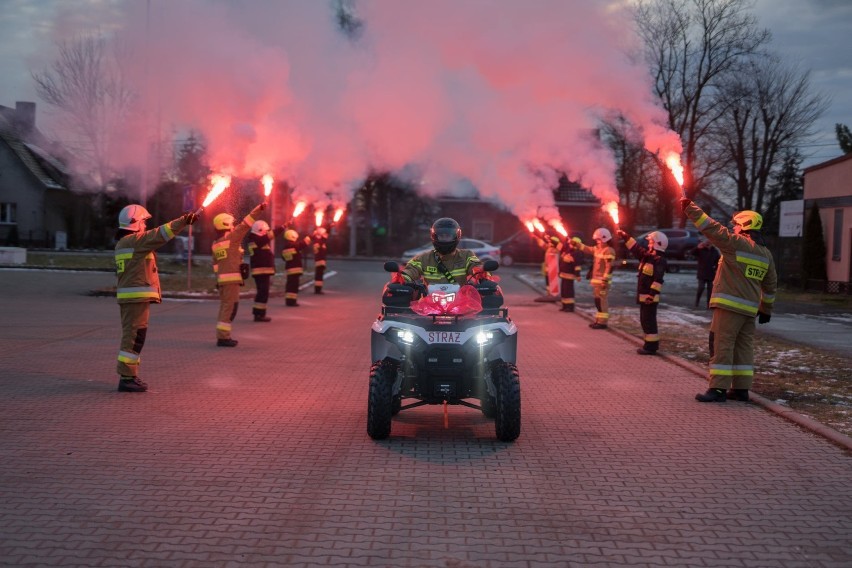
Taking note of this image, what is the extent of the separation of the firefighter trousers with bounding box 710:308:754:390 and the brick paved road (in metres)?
0.34

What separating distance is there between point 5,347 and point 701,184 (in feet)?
134

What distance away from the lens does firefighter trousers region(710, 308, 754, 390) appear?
30.6ft

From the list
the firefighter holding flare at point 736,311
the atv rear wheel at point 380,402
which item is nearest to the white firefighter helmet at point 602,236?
the firefighter holding flare at point 736,311

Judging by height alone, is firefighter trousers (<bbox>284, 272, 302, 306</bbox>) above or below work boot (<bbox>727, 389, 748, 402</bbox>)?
above

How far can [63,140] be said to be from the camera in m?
17.7

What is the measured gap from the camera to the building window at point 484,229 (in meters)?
51.3

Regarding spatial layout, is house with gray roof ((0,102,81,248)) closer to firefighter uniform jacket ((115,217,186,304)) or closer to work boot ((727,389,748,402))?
firefighter uniform jacket ((115,217,186,304))

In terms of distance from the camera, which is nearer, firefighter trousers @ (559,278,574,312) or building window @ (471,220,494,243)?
firefighter trousers @ (559,278,574,312)

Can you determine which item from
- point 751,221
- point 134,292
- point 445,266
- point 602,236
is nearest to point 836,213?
point 602,236

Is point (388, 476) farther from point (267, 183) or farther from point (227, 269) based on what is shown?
point (267, 183)

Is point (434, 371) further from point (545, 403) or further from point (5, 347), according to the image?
point (5, 347)

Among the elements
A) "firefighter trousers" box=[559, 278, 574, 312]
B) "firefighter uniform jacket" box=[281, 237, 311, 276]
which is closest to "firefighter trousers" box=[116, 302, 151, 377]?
"firefighter uniform jacket" box=[281, 237, 311, 276]

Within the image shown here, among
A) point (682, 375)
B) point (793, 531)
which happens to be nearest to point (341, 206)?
point (682, 375)

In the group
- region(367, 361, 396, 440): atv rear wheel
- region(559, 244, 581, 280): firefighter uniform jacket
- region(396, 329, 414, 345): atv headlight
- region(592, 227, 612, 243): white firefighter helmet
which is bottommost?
region(367, 361, 396, 440): atv rear wheel
